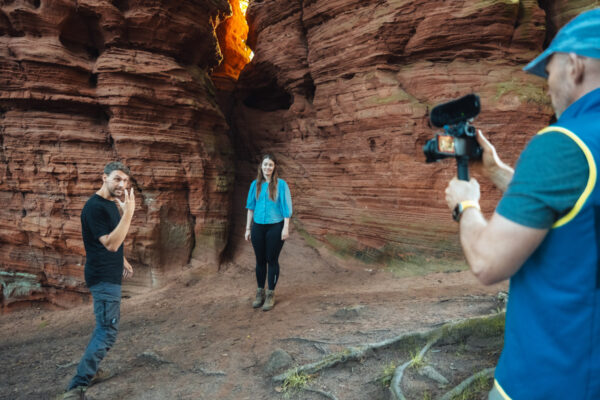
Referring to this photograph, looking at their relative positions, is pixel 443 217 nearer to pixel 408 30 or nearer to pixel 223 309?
pixel 408 30

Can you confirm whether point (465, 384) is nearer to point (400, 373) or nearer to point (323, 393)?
point (400, 373)

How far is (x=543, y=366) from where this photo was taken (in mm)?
992

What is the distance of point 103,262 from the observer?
351cm

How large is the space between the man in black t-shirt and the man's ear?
3513 millimetres

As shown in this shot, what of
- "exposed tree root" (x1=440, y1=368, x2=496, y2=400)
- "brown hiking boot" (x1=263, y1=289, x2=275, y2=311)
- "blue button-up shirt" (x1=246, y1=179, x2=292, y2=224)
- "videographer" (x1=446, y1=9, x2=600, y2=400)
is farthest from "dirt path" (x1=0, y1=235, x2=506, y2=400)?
"videographer" (x1=446, y1=9, x2=600, y2=400)

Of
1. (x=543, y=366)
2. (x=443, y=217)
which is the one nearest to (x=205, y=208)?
(x=443, y=217)

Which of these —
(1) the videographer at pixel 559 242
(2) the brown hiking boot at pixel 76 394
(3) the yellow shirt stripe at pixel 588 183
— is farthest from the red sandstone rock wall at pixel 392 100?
(3) the yellow shirt stripe at pixel 588 183

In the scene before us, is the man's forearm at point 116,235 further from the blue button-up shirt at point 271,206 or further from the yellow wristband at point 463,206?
the yellow wristband at point 463,206

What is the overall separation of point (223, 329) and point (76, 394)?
7.37ft

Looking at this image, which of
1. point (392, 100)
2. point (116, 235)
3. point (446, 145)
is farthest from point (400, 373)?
point (392, 100)

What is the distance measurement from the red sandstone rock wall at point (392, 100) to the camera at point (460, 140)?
6.15 metres

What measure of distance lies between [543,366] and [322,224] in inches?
341

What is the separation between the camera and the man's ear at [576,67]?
1.03 meters

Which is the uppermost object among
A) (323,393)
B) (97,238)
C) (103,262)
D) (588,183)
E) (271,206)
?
(588,183)
